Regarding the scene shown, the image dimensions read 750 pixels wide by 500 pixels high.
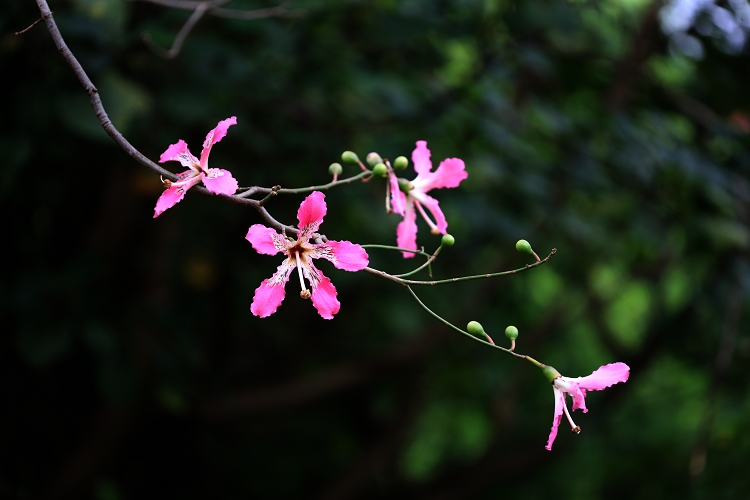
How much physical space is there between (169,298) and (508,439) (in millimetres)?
1575

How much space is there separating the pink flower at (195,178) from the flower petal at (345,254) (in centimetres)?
12

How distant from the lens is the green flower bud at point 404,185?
955mm

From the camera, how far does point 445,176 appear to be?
3.29ft

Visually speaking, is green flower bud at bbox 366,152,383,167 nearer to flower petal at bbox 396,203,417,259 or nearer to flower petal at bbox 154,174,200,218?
flower petal at bbox 396,203,417,259

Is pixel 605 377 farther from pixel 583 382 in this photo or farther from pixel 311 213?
pixel 311 213

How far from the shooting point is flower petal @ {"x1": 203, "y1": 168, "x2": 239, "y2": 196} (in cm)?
70

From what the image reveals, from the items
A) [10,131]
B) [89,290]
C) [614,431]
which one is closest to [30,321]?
[89,290]

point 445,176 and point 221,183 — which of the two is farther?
point 445,176

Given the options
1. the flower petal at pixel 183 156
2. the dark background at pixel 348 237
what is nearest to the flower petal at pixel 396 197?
the flower petal at pixel 183 156

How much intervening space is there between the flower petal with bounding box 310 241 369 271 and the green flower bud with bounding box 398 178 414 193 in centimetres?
19

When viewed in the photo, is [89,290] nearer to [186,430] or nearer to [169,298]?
[169,298]

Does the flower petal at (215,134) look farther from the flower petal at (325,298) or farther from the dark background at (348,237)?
the dark background at (348,237)

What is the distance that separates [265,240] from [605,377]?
1.25 ft

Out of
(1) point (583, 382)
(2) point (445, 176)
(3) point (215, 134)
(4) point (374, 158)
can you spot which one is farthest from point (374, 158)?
(1) point (583, 382)
